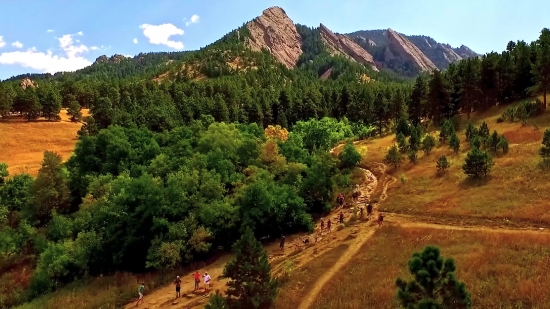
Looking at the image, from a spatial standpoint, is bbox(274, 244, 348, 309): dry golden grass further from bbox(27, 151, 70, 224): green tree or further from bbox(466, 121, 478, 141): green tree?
bbox(27, 151, 70, 224): green tree

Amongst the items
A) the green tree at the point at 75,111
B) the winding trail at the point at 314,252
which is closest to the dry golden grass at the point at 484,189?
the winding trail at the point at 314,252

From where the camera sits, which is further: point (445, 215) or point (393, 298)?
point (445, 215)

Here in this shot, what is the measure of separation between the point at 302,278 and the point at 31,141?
85.8m

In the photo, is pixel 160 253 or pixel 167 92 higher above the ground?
pixel 167 92

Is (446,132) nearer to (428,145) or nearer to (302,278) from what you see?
(428,145)

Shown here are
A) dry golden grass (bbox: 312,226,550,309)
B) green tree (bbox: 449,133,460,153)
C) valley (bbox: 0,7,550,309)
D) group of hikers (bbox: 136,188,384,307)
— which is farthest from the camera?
green tree (bbox: 449,133,460,153)

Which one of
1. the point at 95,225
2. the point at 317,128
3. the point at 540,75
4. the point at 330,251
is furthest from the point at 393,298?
the point at 540,75

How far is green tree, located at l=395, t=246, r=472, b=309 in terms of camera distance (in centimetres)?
1420

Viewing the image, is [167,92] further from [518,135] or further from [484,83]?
[518,135]

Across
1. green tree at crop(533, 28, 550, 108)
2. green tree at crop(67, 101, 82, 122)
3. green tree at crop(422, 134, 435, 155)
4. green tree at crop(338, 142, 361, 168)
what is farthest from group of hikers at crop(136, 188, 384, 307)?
green tree at crop(67, 101, 82, 122)

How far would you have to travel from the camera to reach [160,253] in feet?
116

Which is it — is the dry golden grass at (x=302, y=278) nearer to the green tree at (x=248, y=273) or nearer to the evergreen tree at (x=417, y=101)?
the green tree at (x=248, y=273)

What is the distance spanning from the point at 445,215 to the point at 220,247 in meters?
21.0

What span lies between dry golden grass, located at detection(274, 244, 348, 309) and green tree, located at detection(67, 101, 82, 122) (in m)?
98.1
